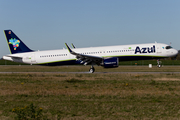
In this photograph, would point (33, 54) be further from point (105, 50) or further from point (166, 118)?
point (166, 118)

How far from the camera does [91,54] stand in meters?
35.1

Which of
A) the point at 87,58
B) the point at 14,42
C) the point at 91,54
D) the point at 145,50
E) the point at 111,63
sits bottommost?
the point at 111,63

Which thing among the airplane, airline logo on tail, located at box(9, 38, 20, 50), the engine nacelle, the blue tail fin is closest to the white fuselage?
the airplane

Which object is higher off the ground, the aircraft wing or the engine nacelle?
the aircraft wing

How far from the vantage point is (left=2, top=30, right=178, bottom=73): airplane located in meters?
33.5

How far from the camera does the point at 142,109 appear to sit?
404 inches

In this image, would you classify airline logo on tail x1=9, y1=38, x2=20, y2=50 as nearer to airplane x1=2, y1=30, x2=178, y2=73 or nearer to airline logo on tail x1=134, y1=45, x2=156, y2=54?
airplane x1=2, y1=30, x2=178, y2=73

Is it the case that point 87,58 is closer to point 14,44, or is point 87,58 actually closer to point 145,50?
point 145,50

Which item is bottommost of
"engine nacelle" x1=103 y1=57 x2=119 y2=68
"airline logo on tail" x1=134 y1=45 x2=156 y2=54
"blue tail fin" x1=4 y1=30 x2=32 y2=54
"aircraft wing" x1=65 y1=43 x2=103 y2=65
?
"engine nacelle" x1=103 y1=57 x2=119 y2=68

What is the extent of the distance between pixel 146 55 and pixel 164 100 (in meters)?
21.6

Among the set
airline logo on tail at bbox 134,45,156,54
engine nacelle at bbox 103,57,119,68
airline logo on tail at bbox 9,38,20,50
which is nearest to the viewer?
engine nacelle at bbox 103,57,119,68

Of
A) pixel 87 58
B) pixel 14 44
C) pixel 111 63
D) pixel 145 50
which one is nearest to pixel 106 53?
pixel 111 63

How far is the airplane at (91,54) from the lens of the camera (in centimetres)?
3347

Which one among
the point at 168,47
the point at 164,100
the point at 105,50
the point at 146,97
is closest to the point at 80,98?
the point at 146,97
